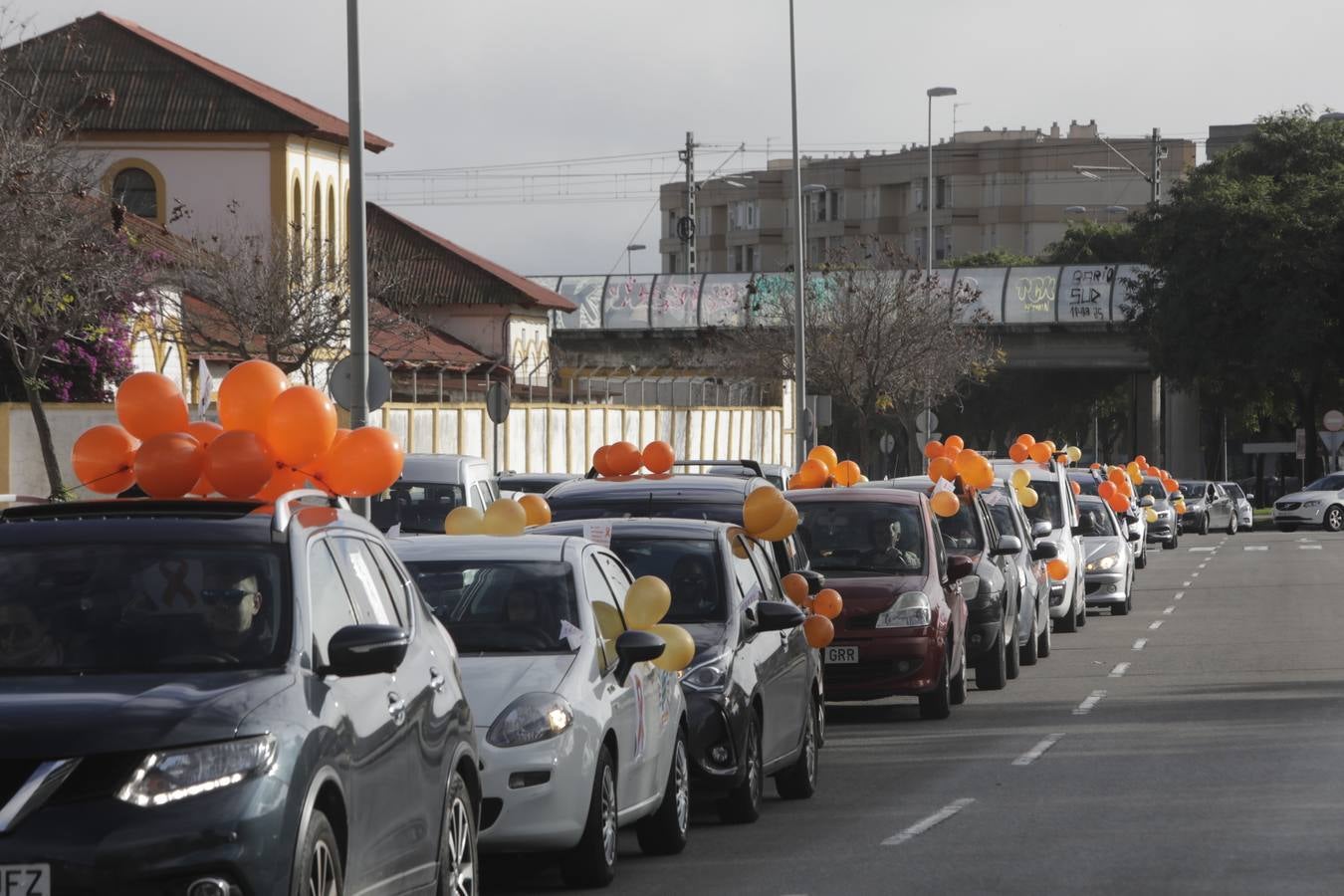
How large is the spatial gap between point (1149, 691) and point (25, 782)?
1470 centimetres

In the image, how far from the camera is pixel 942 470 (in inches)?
850

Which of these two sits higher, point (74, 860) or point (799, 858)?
point (74, 860)

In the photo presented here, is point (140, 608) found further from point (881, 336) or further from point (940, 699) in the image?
point (881, 336)

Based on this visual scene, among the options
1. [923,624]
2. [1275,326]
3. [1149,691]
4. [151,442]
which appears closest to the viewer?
[151,442]

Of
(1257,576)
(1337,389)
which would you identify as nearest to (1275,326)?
(1337,389)

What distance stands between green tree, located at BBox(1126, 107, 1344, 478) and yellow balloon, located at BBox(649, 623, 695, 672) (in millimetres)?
59039

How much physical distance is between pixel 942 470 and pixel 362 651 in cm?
1480

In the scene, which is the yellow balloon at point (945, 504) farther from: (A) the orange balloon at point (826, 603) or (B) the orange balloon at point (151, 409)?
(B) the orange balloon at point (151, 409)

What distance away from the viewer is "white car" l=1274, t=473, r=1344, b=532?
6475cm

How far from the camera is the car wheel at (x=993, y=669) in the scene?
20.7 m

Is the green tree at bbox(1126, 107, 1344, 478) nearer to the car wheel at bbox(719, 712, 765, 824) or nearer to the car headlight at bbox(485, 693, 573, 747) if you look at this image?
the car wheel at bbox(719, 712, 765, 824)

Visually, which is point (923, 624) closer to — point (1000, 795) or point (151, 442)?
point (1000, 795)

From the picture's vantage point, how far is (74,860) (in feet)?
20.5

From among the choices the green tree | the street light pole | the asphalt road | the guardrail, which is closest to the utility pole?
the guardrail
